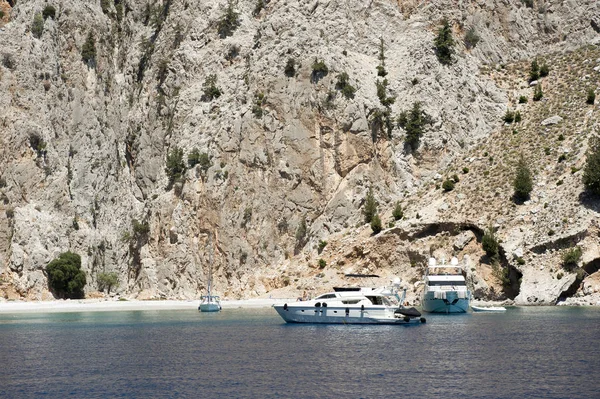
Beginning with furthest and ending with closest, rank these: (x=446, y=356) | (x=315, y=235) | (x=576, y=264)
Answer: (x=315, y=235), (x=576, y=264), (x=446, y=356)

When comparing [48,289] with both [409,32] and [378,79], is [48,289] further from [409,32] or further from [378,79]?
[409,32]

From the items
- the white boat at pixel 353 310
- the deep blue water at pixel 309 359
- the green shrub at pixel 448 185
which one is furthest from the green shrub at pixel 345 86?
the deep blue water at pixel 309 359

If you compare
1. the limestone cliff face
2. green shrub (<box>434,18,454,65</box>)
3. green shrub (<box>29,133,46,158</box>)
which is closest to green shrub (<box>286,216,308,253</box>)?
the limestone cliff face

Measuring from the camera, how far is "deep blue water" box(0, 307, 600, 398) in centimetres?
4297

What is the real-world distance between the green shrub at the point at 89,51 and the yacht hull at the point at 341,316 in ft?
215

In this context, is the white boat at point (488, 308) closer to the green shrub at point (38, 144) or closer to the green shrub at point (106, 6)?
the green shrub at point (38, 144)

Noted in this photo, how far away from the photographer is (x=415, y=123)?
113688 mm

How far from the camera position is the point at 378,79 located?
11956 centimetres

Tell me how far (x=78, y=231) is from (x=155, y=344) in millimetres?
60773

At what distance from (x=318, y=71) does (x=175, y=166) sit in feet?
75.1

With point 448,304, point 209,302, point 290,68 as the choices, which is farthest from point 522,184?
point 209,302

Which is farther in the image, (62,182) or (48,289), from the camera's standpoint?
(62,182)

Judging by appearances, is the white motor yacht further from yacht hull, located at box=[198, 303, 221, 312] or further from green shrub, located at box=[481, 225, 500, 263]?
green shrub, located at box=[481, 225, 500, 263]

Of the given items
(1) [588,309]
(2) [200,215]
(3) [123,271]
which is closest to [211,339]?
(1) [588,309]
